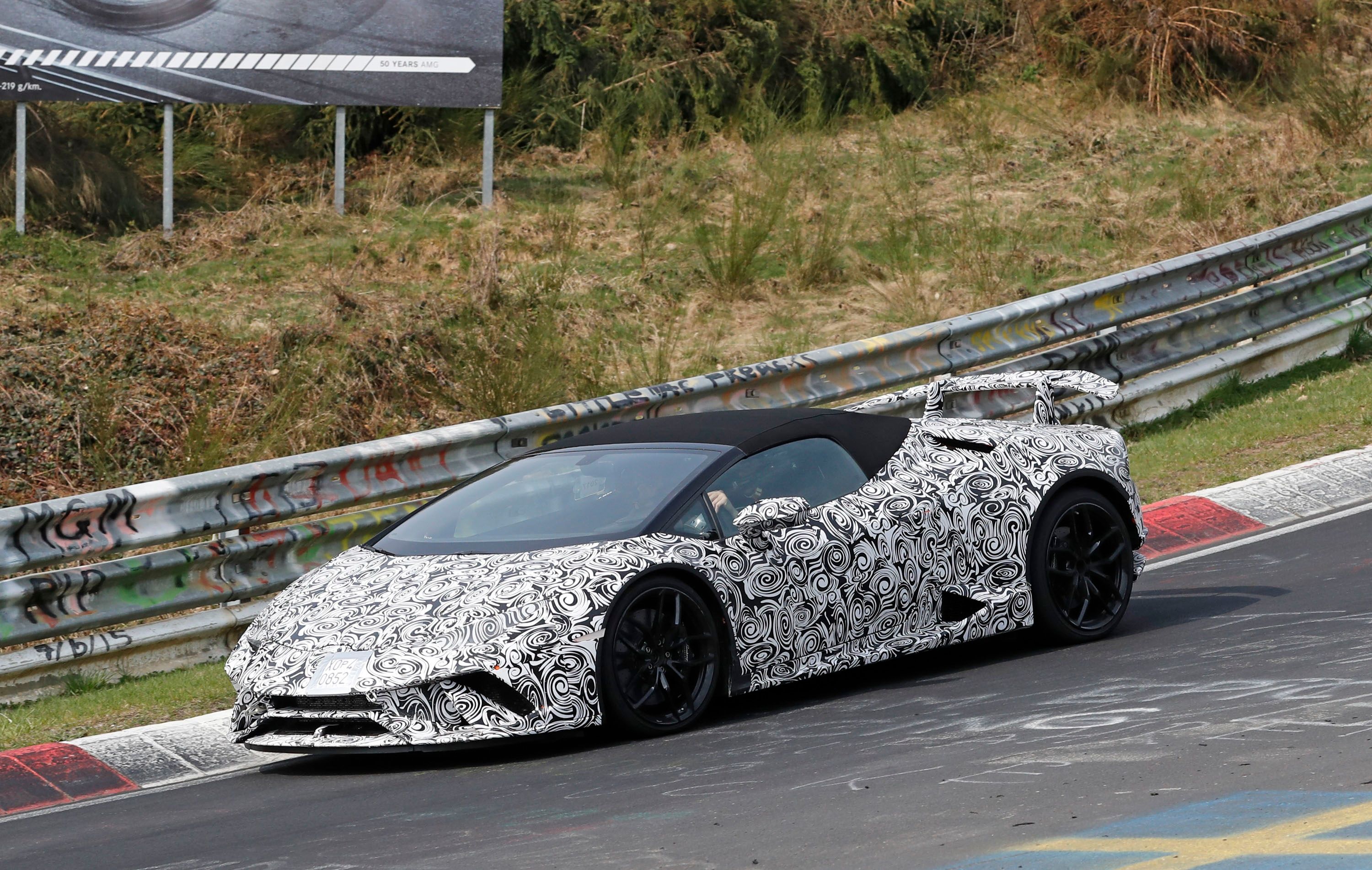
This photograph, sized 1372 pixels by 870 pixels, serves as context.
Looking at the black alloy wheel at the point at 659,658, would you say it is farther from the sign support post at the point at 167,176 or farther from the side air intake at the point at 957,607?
the sign support post at the point at 167,176

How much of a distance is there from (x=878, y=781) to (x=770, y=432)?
7.77 ft

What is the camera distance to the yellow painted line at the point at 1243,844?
459cm

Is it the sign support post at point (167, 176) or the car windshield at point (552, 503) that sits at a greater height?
the sign support post at point (167, 176)

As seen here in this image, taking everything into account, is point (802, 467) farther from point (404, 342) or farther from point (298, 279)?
point (298, 279)

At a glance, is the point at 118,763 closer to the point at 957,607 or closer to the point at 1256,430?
the point at 957,607

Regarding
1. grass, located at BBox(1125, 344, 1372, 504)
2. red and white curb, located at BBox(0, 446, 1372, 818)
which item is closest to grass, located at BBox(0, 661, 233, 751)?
red and white curb, located at BBox(0, 446, 1372, 818)

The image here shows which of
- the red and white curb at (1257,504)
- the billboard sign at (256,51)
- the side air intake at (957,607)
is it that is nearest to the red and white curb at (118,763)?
the side air intake at (957,607)

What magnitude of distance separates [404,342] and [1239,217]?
8.26 meters

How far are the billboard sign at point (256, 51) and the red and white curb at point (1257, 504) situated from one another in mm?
10943

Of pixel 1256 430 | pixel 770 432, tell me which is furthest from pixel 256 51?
pixel 770 432

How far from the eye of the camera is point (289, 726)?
6762mm

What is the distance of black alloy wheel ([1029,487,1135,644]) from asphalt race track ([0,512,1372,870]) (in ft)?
0.56

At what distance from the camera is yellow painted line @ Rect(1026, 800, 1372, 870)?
15.1 feet

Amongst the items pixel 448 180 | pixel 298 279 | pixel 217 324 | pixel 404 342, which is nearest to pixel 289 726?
pixel 404 342
